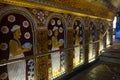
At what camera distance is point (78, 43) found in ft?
22.8

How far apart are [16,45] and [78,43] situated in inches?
155

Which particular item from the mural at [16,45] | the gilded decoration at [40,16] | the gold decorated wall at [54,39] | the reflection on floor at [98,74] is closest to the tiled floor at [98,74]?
the reflection on floor at [98,74]

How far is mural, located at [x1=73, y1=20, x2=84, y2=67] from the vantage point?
6.65m

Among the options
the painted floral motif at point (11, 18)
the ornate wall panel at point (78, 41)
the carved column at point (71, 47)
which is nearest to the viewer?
the painted floral motif at point (11, 18)

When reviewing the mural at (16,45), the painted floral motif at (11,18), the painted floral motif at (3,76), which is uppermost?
the painted floral motif at (11,18)

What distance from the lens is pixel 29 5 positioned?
3.85 m

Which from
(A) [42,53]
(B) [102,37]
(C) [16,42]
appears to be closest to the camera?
(C) [16,42]

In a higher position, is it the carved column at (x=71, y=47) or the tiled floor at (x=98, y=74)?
the carved column at (x=71, y=47)

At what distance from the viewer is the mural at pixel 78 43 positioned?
6648 mm

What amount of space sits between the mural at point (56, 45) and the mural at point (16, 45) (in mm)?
1023

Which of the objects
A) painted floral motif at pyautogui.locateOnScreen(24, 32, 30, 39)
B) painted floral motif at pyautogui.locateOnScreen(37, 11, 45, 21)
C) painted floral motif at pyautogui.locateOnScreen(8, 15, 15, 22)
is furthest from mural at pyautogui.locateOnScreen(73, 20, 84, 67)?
painted floral motif at pyautogui.locateOnScreen(8, 15, 15, 22)

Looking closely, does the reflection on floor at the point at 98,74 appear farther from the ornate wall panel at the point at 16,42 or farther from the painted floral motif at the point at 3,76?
the painted floral motif at the point at 3,76

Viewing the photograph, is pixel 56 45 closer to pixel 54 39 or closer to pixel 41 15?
pixel 54 39

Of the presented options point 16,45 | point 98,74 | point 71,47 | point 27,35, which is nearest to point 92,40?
point 98,74
